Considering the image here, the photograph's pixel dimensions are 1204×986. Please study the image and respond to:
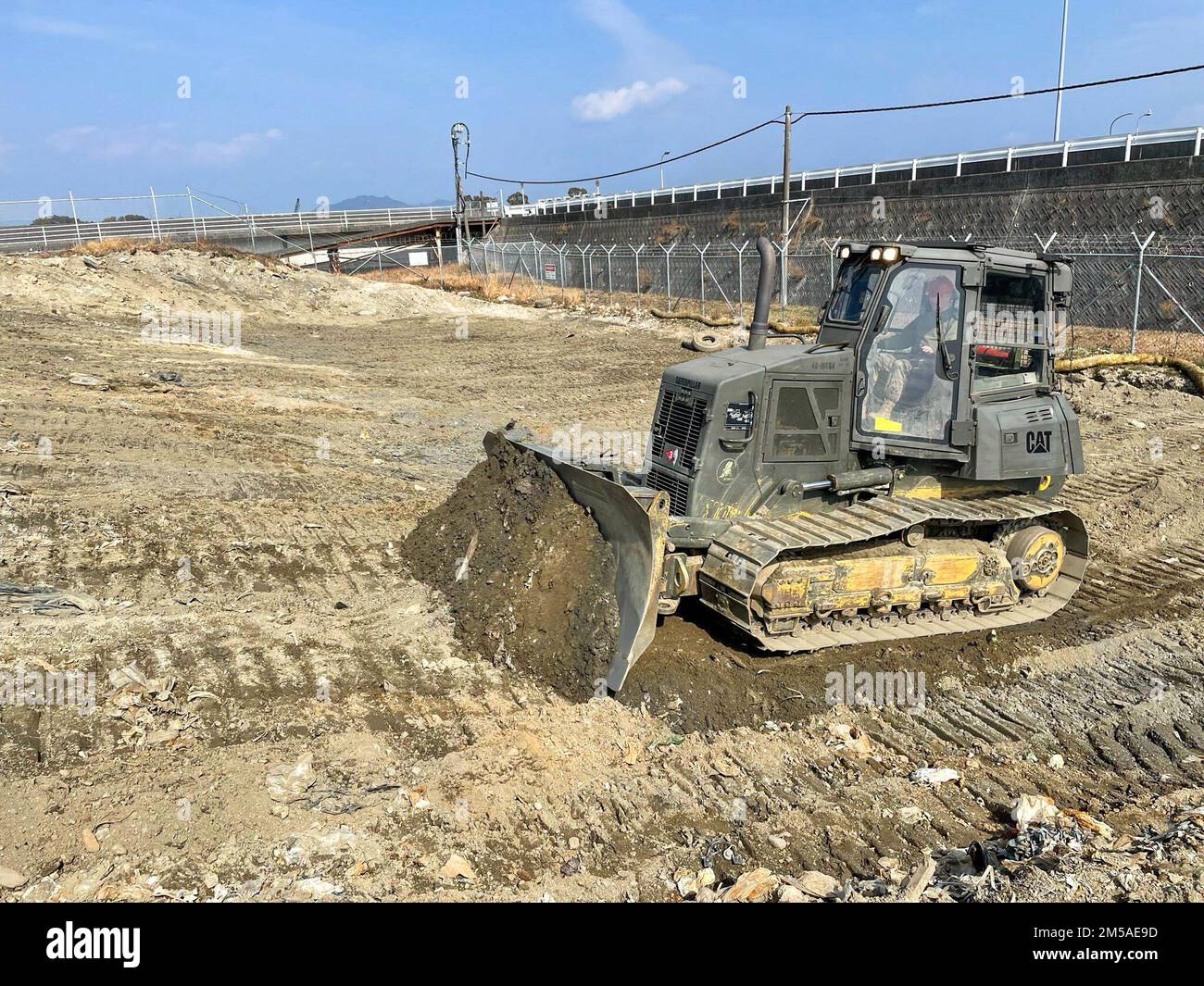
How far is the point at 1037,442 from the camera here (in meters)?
7.22

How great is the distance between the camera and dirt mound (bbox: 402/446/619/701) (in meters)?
6.34

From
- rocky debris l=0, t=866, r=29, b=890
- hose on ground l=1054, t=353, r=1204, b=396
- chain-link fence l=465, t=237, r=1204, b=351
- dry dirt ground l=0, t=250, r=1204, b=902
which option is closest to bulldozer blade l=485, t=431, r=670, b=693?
dry dirt ground l=0, t=250, r=1204, b=902

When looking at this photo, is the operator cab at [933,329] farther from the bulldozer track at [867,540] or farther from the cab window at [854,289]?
the bulldozer track at [867,540]

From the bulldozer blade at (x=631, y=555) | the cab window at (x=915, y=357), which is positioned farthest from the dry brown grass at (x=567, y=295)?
the bulldozer blade at (x=631, y=555)

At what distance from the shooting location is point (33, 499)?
8930 millimetres

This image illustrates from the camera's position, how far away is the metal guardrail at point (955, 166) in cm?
2058

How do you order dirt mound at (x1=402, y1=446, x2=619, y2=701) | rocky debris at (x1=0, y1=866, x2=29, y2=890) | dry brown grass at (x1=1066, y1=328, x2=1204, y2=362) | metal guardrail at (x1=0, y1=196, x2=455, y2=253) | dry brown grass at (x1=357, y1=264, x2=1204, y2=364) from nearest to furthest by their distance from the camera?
1. rocky debris at (x1=0, y1=866, x2=29, y2=890)
2. dirt mound at (x1=402, y1=446, x2=619, y2=701)
3. dry brown grass at (x1=1066, y1=328, x2=1204, y2=362)
4. dry brown grass at (x1=357, y1=264, x2=1204, y2=364)
5. metal guardrail at (x1=0, y1=196, x2=455, y2=253)

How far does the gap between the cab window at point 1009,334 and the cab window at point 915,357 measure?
255mm

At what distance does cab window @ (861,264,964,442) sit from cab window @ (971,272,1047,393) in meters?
0.25

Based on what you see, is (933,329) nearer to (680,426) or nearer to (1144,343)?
(680,426)

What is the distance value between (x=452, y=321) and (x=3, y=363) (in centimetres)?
1414

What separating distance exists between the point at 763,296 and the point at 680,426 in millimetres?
1252

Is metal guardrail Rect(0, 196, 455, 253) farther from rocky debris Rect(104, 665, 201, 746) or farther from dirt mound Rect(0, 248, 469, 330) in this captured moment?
rocky debris Rect(104, 665, 201, 746)
